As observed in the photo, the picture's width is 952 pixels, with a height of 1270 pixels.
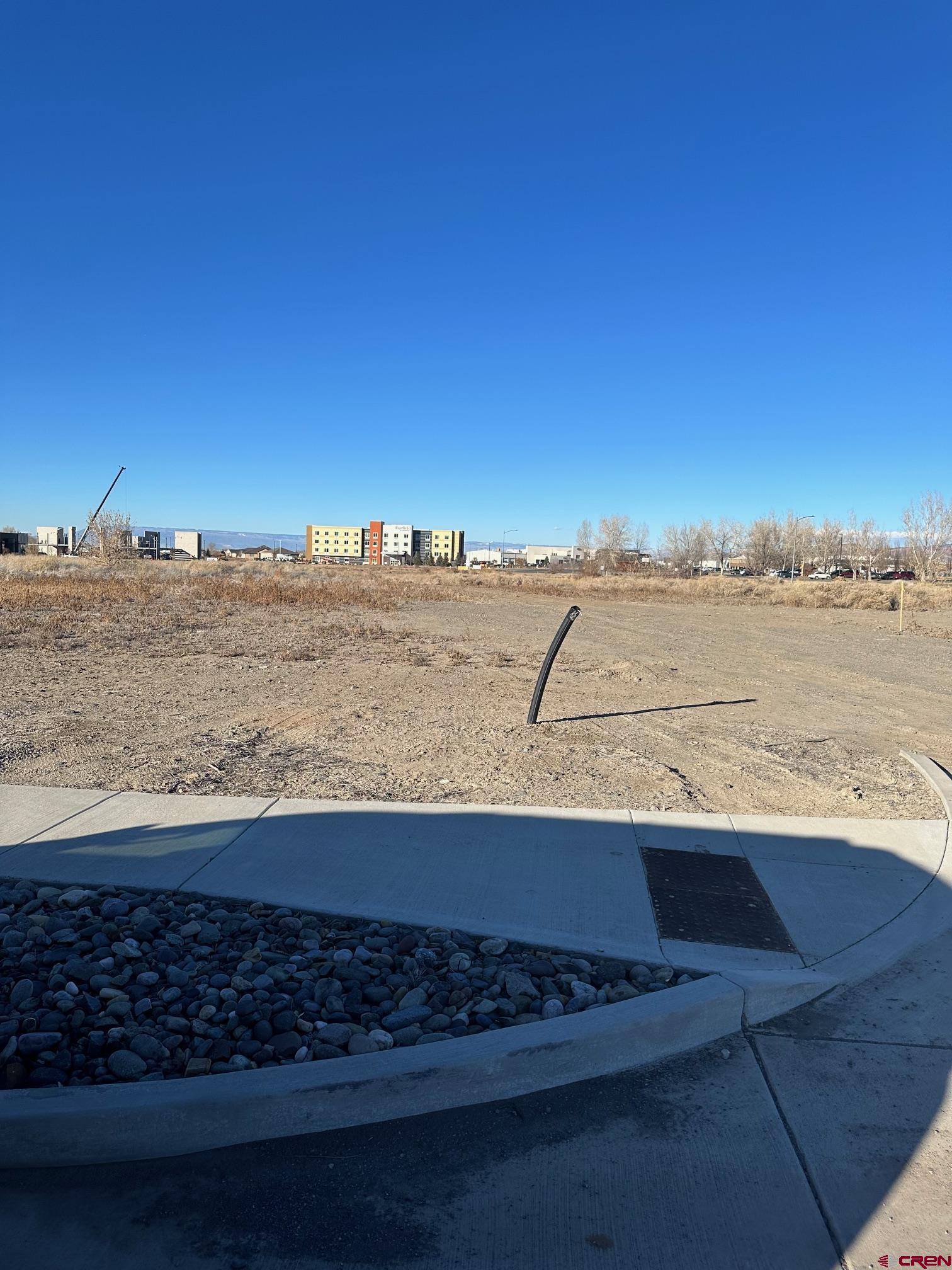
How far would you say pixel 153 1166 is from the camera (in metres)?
2.82

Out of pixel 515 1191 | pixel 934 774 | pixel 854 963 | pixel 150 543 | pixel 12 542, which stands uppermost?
pixel 150 543

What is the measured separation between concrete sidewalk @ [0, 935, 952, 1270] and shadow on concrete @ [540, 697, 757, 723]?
6.40 metres

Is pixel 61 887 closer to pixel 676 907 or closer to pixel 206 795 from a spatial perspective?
pixel 206 795

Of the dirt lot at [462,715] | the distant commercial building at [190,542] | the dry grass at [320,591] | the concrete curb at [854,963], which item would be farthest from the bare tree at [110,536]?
the distant commercial building at [190,542]

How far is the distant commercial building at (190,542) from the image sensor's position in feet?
450

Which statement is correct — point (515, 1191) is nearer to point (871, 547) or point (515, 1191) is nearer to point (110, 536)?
point (110, 536)

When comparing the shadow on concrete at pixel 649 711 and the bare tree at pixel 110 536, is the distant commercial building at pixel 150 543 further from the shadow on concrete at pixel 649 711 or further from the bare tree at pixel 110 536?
the shadow on concrete at pixel 649 711

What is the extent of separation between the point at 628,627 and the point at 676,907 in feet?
65.8

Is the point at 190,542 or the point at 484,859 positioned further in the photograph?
the point at 190,542

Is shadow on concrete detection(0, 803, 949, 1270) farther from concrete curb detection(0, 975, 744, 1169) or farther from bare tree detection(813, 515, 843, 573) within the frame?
bare tree detection(813, 515, 843, 573)

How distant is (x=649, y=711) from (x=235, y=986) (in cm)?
764

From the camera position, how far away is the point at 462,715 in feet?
32.0

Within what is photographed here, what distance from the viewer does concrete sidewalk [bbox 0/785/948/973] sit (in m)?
4.43

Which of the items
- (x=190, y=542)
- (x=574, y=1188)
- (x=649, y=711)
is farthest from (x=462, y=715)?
(x=190, y=542)
